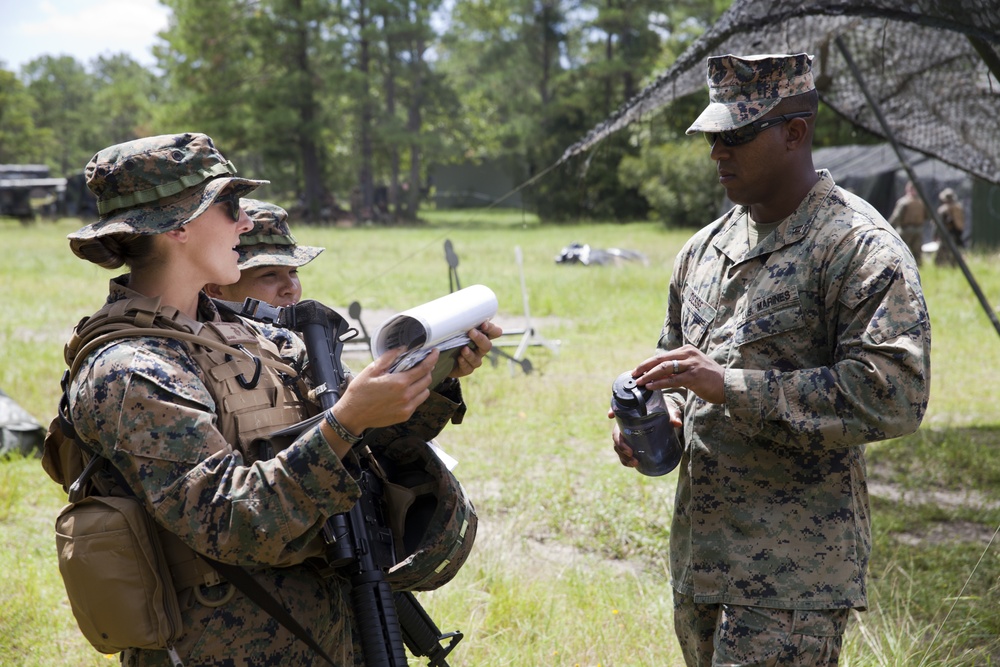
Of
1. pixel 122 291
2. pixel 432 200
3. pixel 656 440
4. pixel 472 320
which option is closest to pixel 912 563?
pixel 656 440

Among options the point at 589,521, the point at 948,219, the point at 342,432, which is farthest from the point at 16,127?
the point at 342,432

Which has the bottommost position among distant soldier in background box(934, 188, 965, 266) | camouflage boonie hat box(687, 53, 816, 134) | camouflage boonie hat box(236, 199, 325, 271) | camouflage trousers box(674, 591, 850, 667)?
distant soldier in background box(934, 188, 965, 266)

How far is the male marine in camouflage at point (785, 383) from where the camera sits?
2.12 meters

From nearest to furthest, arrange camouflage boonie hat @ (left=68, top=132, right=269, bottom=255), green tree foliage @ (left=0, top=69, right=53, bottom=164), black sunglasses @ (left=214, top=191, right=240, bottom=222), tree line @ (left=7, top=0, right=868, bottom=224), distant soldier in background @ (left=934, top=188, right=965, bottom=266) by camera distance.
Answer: camouflage boonie hat @ (left=68, top=132, right=269, bottom=255), black sunglasses @ (left=214, top=191, right=240, bottom=222), distant soldier in background @ (left=934, top=188, right=965, bottom=266), tree line @ (left=7, top=0, right=868, bottom=224), green tree foliage @ (left=0, top=69, right=53, bottom=164)

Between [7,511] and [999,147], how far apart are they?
7.12m

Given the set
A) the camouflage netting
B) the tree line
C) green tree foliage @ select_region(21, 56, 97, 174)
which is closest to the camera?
the camouflage netting

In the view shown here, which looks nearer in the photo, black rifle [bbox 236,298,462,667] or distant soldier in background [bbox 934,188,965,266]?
black rifle [bbox 236,298,462,667]

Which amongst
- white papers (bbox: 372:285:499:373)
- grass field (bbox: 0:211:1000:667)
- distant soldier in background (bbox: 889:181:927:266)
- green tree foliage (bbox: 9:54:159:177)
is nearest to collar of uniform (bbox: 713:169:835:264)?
white papers (bbox: 372:285:499:373)

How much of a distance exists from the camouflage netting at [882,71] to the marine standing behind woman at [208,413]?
3391mm

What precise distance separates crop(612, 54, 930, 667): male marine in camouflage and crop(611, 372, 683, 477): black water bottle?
7 centimetres

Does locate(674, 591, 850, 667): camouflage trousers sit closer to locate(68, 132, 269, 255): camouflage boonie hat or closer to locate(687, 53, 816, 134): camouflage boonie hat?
locate(687, 53, 816, 134): camouflage boonie hat

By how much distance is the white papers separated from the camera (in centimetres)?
173

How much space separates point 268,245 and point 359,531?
1462 mm

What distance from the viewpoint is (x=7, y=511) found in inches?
209
